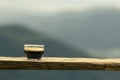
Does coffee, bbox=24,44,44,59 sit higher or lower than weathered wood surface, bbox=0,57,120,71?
higher

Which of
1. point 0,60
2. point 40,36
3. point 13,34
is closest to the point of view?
point 0,60

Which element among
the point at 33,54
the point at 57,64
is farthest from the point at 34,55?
the point at 57,64

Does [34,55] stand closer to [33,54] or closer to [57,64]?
[33,54]

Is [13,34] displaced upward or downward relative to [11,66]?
downward

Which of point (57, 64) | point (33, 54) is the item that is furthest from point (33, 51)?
point (57, 64)

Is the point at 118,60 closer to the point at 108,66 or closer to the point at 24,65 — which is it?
the point at 108,66

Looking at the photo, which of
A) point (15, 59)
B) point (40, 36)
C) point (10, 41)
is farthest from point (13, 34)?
point (15, 59)
